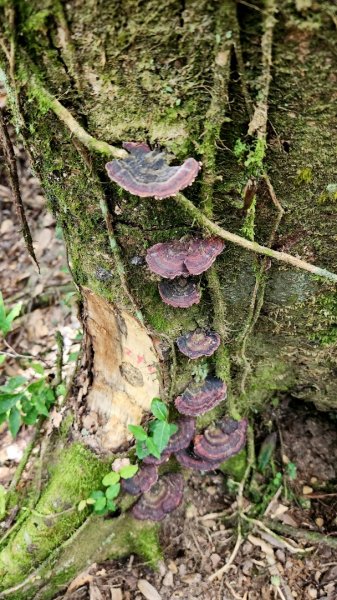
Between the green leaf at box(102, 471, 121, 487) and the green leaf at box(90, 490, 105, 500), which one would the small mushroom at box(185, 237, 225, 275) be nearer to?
the green leaf at box(102, 471, 121, 487)

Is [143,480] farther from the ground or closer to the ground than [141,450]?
closer to the ground

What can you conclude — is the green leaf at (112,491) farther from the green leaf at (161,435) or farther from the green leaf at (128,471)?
the green leaf at (161,435)

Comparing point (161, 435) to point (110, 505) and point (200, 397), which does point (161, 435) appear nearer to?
point (200, 397)

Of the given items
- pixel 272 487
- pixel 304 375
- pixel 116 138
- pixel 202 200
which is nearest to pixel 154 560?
pixel 272 487

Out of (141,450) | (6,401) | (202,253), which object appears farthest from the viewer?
(6,401)

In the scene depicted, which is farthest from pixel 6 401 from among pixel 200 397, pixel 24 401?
pixel 200 397

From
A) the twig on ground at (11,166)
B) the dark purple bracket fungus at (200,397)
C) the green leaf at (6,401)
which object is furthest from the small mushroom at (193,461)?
the twig on ground at (11,166)

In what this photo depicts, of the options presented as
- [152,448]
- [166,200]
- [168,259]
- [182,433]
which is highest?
[166,200]

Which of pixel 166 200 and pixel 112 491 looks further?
pixel 112 491
